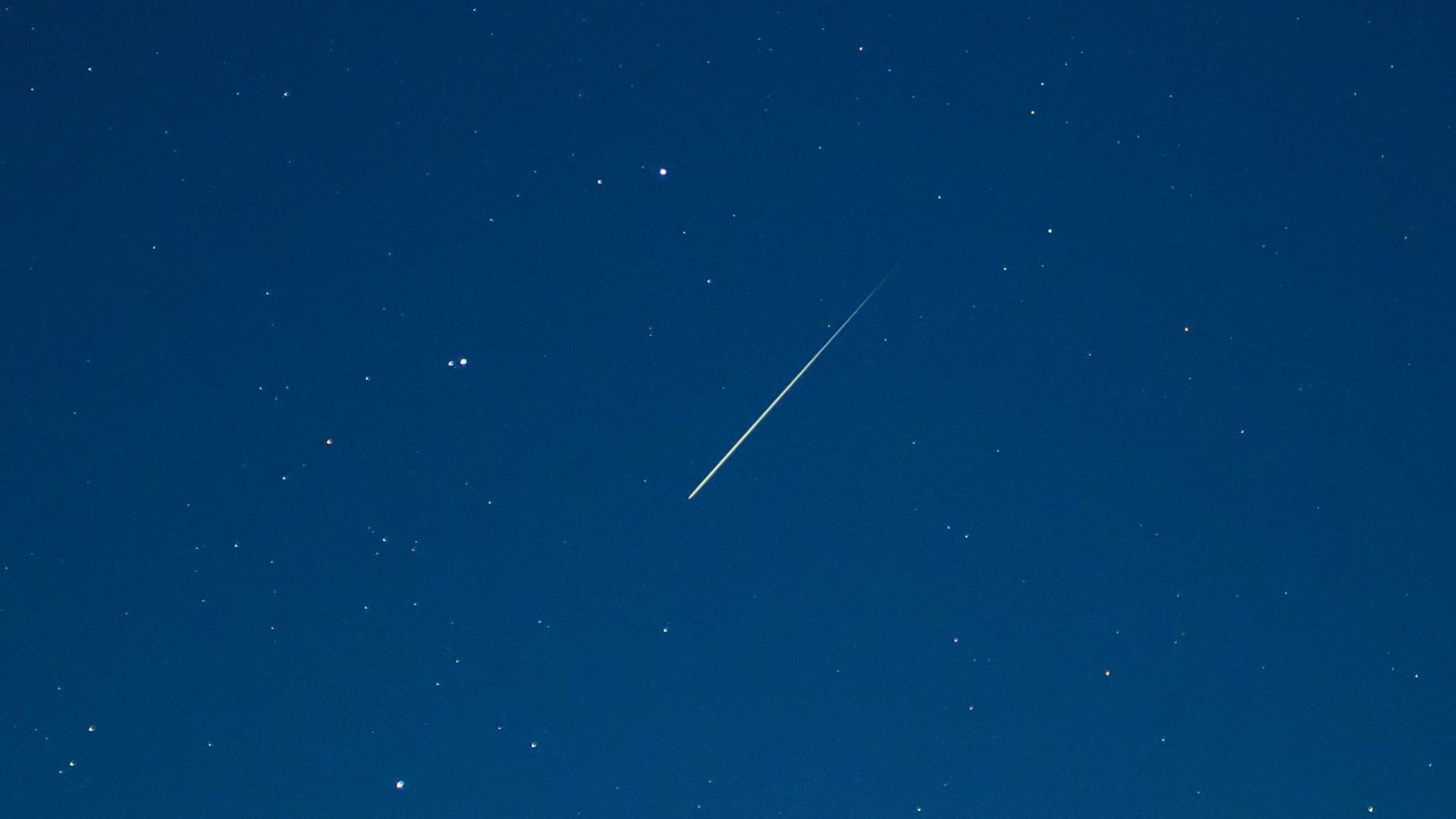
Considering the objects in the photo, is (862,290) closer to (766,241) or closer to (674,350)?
(766,241)

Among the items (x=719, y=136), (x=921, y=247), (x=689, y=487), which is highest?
(x=719, y=136)

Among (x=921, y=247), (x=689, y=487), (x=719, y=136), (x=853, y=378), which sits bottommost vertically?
(x=689, y=487)

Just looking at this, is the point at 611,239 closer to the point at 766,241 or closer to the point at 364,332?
the point at 766,241

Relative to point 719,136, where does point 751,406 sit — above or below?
below

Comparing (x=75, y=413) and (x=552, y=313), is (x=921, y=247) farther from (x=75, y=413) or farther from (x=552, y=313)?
(x=75, y=413)

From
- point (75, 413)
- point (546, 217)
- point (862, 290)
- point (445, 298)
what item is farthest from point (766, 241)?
point (75, 413)

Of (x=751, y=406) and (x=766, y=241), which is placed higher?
(x=766, y=241)

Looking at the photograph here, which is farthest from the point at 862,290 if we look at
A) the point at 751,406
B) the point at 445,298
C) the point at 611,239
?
the point at 445,298

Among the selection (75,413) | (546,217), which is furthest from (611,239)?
(75,413)
